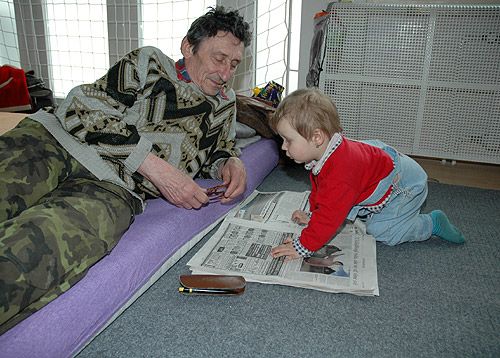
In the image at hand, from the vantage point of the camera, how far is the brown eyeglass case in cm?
112

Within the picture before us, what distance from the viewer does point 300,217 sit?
4.84 ft

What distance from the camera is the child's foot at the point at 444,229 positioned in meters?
1.44

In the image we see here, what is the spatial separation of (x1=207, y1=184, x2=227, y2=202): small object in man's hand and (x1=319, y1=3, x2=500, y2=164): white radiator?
1188mm

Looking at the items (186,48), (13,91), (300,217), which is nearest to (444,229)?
(300,217)

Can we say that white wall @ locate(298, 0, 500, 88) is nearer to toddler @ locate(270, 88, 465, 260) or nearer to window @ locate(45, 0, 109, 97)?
window @ locate(45, 0, 109, 97)

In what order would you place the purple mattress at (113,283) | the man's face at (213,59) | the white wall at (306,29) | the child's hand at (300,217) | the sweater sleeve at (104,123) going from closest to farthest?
the purple mattress at (113,283) → the sweater sleeve at (104,123) → the man's face at (213,59) → the child's hand at (300,217) → the white wall at (306,29)

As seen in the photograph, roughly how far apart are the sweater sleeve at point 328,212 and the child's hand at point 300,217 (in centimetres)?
25

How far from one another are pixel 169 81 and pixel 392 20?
53.8 inches

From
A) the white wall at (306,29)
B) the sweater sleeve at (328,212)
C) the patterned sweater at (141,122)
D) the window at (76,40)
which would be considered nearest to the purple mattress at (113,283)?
the patterned sweater at (141,122)

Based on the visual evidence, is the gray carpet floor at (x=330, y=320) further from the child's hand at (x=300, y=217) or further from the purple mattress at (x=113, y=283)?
the child's hand at (x=300, y=217)

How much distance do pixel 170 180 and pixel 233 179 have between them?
0.85 feet

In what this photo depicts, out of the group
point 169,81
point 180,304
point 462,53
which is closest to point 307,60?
point 462,53

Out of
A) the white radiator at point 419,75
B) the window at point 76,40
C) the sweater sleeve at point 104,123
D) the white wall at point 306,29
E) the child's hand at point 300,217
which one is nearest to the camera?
the sweater sleeve at point 104,123

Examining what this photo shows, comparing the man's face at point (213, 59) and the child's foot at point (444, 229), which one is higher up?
the man's face at point (213, 59)
